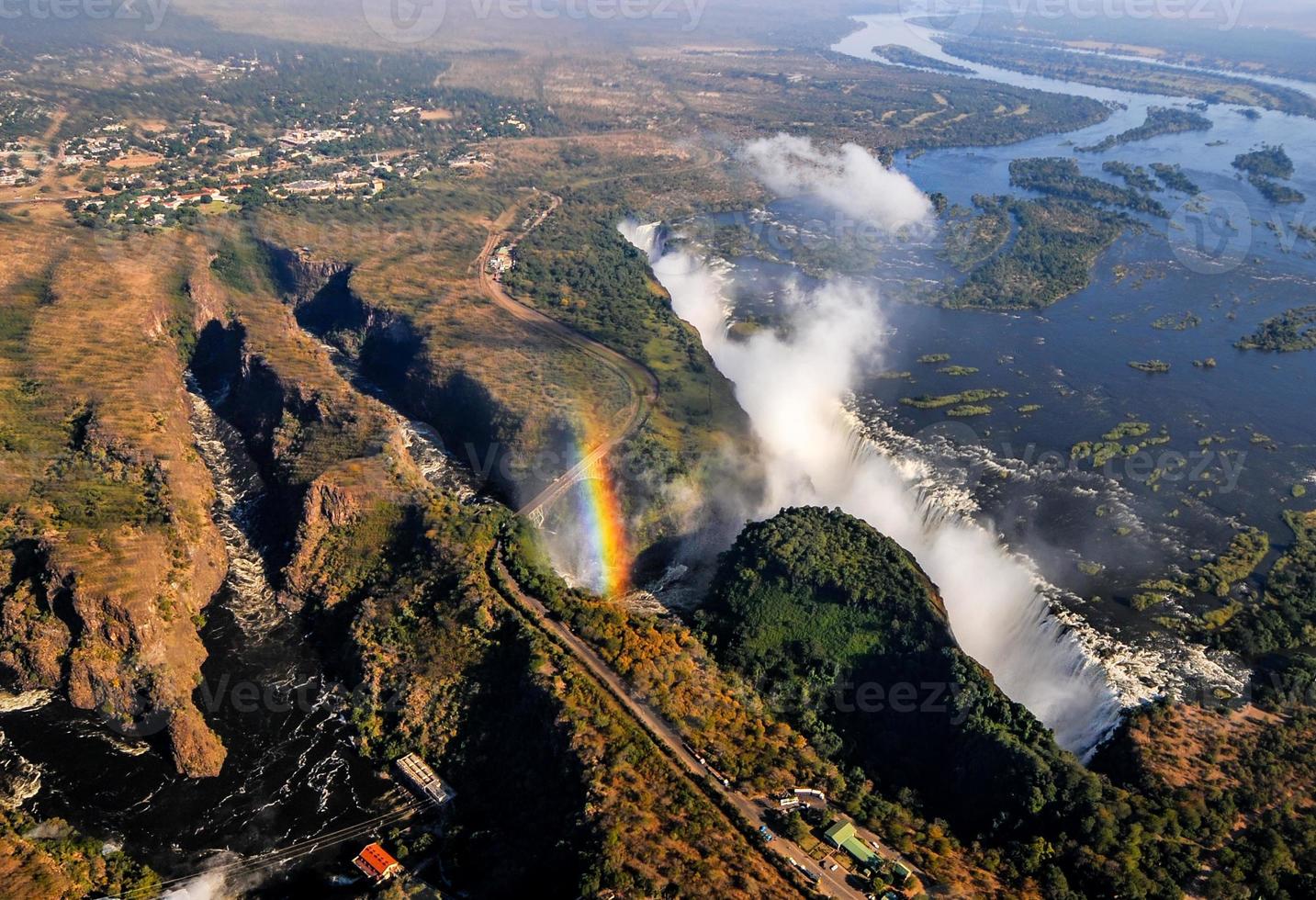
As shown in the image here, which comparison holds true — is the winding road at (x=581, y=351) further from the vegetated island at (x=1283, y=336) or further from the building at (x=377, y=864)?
the vegetated island at (x=1283, y=336)

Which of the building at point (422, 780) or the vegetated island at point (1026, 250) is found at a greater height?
the vegetated island at point (1026, 250)

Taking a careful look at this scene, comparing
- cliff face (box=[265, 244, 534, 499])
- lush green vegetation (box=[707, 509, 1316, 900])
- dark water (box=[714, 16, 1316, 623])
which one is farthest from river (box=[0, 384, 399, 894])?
dark water (box=[714, 16, 1316, 623])

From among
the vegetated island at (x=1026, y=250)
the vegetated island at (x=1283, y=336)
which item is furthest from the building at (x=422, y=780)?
the vegetated island at (x=1283, y=336)

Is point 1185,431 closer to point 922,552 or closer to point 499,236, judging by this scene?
point 922,552

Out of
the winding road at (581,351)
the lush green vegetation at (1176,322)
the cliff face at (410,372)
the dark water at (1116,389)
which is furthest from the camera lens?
the lush green vegetation at (1176,322)

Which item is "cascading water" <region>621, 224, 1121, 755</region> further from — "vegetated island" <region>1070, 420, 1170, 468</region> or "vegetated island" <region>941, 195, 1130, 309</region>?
"vegetated island" <region>941, 195, 1130, 309</region>

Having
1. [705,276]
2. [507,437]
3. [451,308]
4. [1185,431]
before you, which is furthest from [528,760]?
[705,276]

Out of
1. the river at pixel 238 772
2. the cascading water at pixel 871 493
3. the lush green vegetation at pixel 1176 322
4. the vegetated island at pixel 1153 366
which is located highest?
the lush green vegetation at pixel 1176 322
